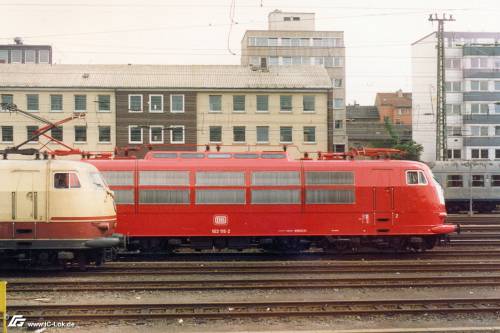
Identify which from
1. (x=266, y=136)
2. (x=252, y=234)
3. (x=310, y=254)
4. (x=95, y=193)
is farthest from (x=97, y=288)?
(x=266, y=136)

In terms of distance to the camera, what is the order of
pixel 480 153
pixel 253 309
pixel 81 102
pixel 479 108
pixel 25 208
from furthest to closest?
pixel 479 108, pixel 480 153, pixel 81 102, pixel 25 208, pixel 253 309

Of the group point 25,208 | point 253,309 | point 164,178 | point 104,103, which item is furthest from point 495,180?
point 25,208

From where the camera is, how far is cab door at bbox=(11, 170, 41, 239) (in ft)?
53.2

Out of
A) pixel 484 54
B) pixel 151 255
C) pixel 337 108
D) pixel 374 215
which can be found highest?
pixel 484 54

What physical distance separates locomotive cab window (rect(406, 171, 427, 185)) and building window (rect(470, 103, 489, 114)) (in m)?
49.3

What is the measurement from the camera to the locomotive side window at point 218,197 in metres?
19.7

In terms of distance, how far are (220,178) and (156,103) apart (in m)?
33.5

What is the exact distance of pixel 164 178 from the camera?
64.4 feet

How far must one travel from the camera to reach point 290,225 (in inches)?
776

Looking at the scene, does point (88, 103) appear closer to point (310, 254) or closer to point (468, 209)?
point (468, 209)

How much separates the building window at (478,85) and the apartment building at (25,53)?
193ft

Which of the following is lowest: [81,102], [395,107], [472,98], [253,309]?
[253,309]

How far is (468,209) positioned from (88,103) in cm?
3158

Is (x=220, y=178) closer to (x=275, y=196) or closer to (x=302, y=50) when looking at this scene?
(x=275, y=196)
